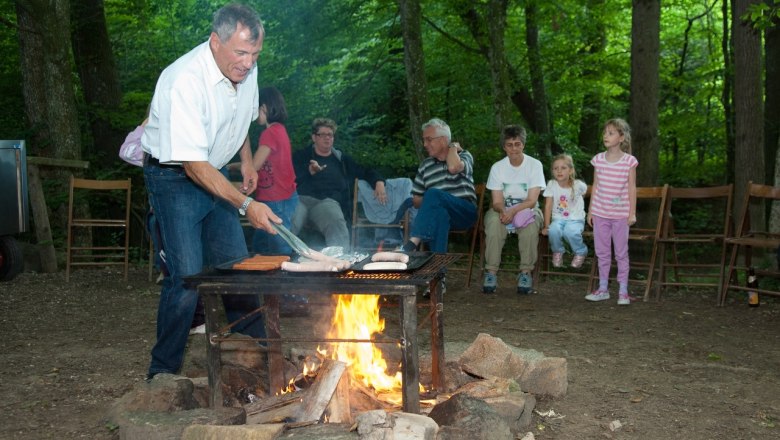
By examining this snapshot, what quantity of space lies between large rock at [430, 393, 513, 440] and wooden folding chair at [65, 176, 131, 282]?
640 centimetres

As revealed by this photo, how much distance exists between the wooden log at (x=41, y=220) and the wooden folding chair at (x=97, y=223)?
0.93 ft

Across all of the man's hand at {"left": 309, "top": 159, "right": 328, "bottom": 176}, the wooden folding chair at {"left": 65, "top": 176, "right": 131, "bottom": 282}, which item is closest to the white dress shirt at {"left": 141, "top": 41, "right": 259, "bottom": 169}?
the man's hand at {"left": 309, "top": 159, "right": 328, "bottom": 176}

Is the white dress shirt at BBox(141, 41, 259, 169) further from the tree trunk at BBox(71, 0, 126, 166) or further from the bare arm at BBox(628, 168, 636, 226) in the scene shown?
the tree trunk at BBox(71, 0, 126, 166)

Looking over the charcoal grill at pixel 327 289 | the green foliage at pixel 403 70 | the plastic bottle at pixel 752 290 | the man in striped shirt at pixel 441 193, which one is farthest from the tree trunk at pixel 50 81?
the plastic bottle at pixel 752 290

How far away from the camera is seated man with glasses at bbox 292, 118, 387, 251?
24.0 feet

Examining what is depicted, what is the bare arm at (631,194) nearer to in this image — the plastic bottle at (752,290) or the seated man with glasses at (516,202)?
the seated man with glasses at (516,202)

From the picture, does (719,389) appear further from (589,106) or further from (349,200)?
(589,106)

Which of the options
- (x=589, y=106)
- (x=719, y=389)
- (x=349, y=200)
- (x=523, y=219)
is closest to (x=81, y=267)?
(x=349, y=200)

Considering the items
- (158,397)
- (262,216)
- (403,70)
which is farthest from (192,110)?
(403,70)

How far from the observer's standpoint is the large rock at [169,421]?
299cm

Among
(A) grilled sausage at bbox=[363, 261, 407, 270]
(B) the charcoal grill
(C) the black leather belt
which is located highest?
(C) the black leather belt

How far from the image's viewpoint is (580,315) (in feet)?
21.0

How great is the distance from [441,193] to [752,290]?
114 inches

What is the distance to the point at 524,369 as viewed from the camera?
4066 millimetres
